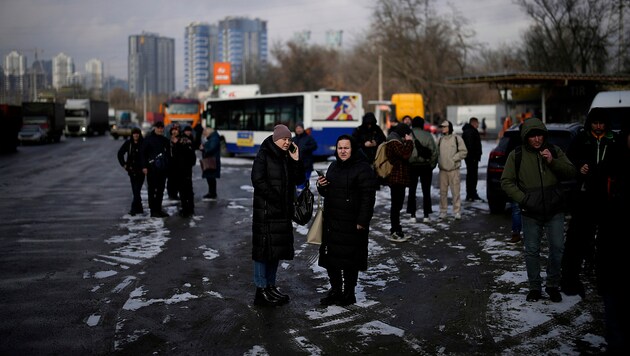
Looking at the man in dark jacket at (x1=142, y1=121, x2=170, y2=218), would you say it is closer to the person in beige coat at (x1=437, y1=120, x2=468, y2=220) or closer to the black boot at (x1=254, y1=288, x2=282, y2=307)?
the person in beige coat at (x1=437, y1=120, x2=468, y2=220)

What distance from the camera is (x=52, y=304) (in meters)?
7.33

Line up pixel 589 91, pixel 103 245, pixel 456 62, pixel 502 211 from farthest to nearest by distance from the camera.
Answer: pixel 456 62 → pixel 589 91 → pixel 502 211 → pixel 103 245

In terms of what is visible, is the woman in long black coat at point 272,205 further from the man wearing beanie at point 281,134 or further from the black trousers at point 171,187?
the black trousers at point 171,187

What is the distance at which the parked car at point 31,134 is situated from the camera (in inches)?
1937

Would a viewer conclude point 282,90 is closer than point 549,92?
No

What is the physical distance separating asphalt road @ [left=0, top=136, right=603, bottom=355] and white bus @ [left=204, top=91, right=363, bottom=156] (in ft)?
50.6

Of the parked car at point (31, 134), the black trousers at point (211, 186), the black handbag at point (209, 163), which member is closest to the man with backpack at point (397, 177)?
the black handbag at point (209, 163)

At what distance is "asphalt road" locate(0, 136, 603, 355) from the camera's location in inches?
236

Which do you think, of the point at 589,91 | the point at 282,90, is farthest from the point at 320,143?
the point at 282,90

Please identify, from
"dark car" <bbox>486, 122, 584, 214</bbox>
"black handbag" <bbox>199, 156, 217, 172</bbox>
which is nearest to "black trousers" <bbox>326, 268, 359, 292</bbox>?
"dark car" <bbox>486, 122, 584, 214</bbox>

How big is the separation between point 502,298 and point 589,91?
42106mm

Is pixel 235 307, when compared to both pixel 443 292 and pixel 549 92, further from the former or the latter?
pixel 549 92

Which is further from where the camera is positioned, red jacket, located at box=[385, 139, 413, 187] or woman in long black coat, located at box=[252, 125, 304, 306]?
red jacket, located at box=[385, 139, 413, 187]

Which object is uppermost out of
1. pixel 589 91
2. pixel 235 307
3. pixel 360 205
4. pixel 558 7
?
pixel 558 7
